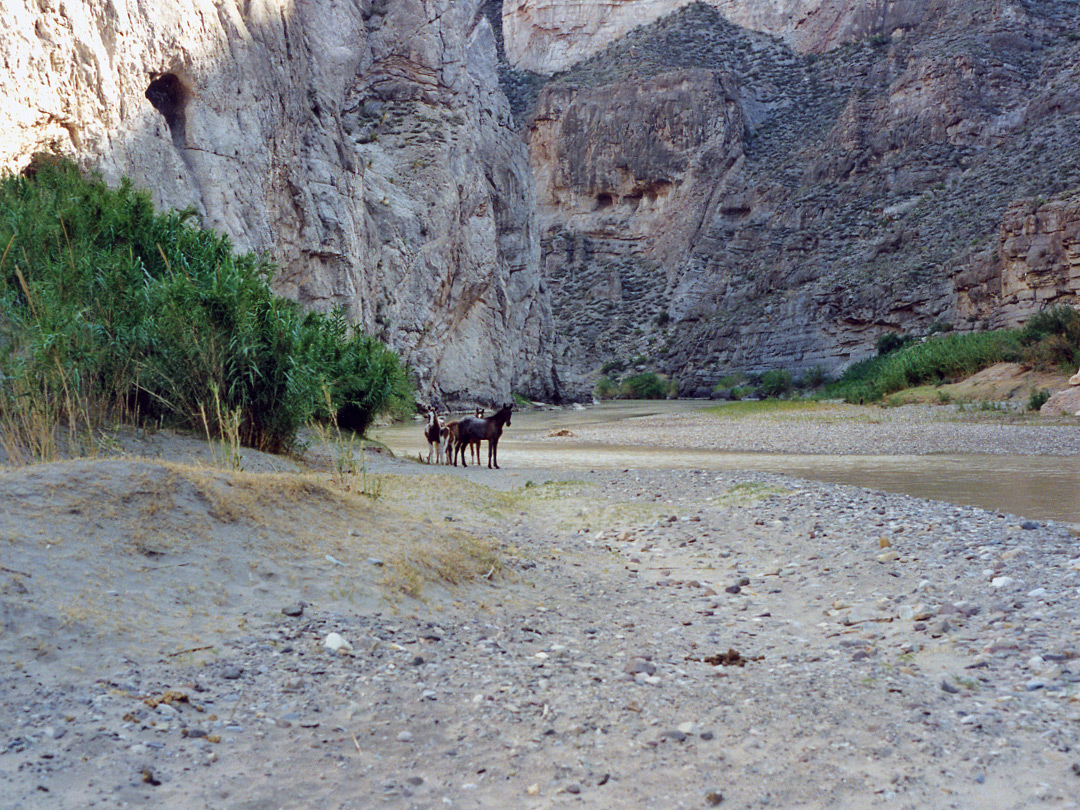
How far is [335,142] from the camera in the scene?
110ft

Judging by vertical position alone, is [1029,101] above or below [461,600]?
above

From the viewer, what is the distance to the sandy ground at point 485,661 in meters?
3.05

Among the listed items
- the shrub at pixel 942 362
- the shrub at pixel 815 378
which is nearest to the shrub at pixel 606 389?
the shrub at pixel 815 378

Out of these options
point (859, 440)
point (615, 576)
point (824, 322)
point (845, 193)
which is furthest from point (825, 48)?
point (615, 576)

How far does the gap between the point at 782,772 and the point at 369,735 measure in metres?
1.62

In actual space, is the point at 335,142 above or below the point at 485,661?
above

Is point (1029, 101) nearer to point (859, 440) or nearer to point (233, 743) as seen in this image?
point (859, 440)

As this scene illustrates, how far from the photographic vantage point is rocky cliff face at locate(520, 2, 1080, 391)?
157ft

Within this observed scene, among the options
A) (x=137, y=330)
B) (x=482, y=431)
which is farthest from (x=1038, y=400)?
(x=137, y=330)

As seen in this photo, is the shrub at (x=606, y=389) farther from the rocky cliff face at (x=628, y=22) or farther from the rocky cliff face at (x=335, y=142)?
the rocky cliff face at (x=628, y=22)

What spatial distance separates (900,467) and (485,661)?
11.5 m

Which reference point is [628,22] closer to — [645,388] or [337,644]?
[645,388]

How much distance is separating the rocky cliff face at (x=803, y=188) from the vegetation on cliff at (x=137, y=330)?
120 ft

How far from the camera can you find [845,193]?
61094mm
